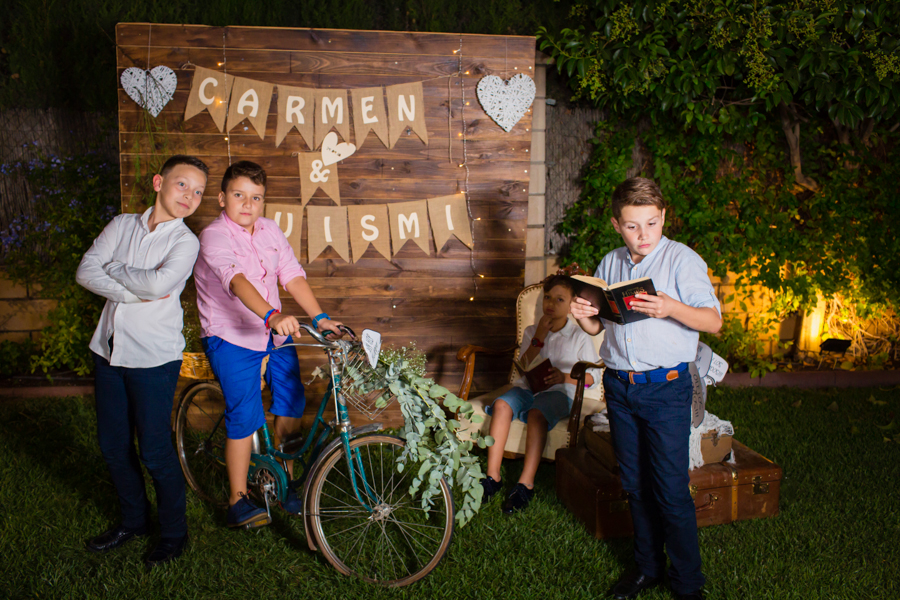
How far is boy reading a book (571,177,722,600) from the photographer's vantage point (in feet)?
7.02

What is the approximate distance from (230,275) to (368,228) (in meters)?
1.58

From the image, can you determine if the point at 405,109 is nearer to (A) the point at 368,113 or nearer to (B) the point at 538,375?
(A) the point at 368,113

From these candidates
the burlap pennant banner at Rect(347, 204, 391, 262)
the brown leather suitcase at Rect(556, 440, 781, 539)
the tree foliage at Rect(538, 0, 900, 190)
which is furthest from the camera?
the tree foliage at Rect(538, 0, 900, 190)

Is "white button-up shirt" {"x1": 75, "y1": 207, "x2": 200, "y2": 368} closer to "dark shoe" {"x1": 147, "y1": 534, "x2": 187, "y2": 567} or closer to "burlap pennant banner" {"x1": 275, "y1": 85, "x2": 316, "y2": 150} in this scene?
"dark shoe" {"x1": 147, "y1": 534, "x2": 187, "y2": 567}

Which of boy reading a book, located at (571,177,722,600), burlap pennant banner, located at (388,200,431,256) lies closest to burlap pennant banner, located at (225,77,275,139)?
burlap pennant banner, located at (388,200,431,256)

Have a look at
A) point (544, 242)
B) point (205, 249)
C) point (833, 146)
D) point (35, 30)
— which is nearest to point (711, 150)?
point (833, 146)

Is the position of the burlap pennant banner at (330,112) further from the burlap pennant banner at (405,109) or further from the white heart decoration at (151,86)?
the white heart decoration at (151,86)

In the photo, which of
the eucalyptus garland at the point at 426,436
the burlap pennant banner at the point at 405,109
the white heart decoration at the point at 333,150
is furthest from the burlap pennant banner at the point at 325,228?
the eucalyptus garland at the point at 426,436

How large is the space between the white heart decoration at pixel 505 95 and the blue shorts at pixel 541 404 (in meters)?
1.82

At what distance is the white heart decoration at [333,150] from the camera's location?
3939 millimetres

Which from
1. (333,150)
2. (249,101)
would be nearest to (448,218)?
(333,150)

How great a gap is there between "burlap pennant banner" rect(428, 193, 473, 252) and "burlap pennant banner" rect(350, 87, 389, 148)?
577 millimetres

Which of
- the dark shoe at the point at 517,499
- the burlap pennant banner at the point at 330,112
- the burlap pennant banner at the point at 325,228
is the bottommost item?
the dark shoe at the point at 517,499

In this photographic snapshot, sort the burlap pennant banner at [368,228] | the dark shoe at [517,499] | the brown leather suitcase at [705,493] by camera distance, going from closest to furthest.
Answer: the brown leather suitcase at [705,493] → the dark shoe at [517,499] → the burlap pennant banner at [368,228]
